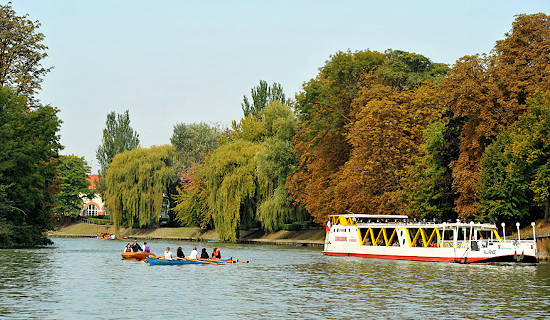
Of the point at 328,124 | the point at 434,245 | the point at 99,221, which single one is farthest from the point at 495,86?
the point at 99,221

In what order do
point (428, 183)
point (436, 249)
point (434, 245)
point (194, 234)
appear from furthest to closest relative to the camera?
point (194, 234)
point (428, 183)
point (434, 245)
point (436, 249)

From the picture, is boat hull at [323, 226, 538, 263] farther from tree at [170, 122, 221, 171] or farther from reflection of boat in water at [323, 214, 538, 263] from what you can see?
tree at [170, 122, 221, 171]

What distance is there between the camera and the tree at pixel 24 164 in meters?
75.0

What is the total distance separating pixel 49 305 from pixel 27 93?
171 feet

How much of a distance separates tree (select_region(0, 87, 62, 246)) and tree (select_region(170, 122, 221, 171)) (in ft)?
176

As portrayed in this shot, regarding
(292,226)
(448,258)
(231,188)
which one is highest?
(231,188)

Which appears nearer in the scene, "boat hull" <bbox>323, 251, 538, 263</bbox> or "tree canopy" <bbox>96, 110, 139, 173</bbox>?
"boat hull" <bbox>323, 251, 538, 263</bbox>

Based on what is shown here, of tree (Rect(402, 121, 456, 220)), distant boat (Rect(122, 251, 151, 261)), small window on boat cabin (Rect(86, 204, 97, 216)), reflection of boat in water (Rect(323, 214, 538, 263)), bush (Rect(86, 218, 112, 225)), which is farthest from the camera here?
small window on boat cabin (Rect(86, 204, 97, 216))

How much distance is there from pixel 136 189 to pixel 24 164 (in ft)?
133

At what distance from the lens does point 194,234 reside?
400 ft

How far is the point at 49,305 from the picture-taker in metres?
35.1

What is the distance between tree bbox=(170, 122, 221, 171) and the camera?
13638 centimetres

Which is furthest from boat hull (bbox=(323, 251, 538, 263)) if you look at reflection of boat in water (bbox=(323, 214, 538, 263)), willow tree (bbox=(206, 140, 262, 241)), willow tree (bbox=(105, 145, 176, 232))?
willow tree (bbox=(105, 145, 176, 232))

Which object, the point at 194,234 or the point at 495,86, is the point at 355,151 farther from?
the point at 194,234
